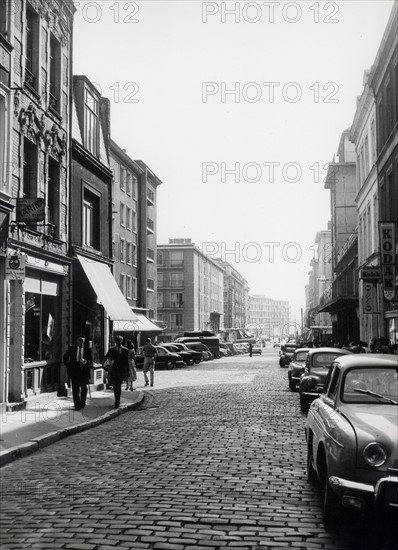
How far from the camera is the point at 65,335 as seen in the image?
20.0m

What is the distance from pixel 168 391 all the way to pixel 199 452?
1251 centimetres

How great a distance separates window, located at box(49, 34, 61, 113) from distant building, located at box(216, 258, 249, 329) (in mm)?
104813

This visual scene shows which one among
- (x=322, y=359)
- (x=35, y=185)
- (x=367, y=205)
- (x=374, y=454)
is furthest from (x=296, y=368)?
(x=367, y=205)

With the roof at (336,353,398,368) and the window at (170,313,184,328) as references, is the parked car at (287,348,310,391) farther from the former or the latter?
the window at (170,313,184,328)

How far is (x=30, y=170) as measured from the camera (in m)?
17.8

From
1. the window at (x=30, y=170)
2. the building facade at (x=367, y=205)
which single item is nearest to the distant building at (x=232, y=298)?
the building facade at (x=367, y=205)

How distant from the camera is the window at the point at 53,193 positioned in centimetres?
1947

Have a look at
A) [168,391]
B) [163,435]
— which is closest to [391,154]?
[168,391]

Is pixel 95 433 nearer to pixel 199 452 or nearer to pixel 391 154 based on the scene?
pixel 199 452

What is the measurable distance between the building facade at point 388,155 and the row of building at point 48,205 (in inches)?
366

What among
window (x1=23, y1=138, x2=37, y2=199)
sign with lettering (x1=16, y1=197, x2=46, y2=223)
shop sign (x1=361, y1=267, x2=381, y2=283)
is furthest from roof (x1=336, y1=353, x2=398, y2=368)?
shop sign (x1=361, y1=267, x2=381, y2=283)

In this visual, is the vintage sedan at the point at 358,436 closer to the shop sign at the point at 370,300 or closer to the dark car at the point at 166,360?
the shop sign at the point at 370,300

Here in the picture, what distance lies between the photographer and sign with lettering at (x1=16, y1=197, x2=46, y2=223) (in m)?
15.3

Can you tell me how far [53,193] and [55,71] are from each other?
152 inches
